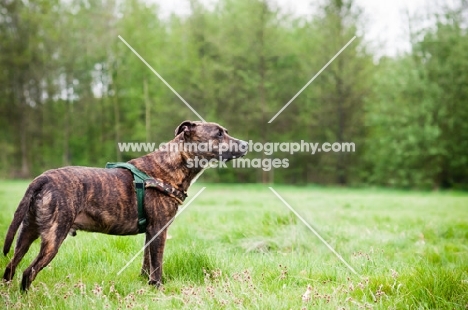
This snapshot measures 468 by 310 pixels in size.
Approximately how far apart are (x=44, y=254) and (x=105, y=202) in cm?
79

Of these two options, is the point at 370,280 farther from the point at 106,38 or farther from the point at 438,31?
the point at 106,38

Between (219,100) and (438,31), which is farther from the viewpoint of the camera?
(219,100)

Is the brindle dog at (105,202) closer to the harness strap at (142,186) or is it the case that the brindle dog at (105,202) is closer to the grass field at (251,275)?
the harness strap at (142,186)

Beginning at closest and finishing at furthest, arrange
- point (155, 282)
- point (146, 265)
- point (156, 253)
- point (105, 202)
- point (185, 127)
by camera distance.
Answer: point (105, 202)
point (155, 282)
point (156, 253)
point (146, 265)
point (185, 127)

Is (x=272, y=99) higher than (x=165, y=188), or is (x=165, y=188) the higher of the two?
(x=272, y=99)

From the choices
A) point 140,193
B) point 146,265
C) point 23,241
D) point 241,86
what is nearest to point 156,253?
point 146,265

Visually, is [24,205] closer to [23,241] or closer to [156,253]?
[23,241]

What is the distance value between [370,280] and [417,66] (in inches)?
1088

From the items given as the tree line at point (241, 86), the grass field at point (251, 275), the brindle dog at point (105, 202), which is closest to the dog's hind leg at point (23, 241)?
the brindle dog at point (105, 202)

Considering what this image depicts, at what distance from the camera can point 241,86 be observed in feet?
99.1

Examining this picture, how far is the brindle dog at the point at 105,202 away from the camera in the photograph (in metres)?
4.33

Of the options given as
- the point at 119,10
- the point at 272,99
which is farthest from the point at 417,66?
the point at 119,10

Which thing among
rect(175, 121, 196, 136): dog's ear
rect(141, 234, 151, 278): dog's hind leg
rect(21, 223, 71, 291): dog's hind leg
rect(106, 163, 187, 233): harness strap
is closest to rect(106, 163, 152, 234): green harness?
rect(106, 163, 187, 233): harness strap

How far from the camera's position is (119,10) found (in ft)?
103
